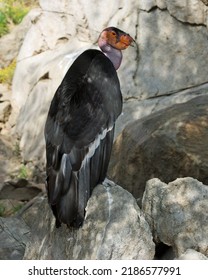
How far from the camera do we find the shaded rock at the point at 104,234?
428cm

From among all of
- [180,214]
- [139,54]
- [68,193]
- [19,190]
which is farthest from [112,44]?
[19,190]

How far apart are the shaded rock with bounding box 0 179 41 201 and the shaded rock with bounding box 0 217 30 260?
1.71m

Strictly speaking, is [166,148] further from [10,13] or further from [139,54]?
[10,13]

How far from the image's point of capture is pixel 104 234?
433 centimetres

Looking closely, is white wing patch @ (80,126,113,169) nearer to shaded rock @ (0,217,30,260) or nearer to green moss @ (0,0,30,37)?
shaded rock @ (0,217,30,260)

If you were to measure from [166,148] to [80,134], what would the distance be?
4.52ft

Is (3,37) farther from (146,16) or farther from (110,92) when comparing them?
(110,92)

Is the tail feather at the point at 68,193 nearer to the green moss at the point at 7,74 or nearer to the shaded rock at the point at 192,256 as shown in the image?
the shaded rock at the point at 192,256

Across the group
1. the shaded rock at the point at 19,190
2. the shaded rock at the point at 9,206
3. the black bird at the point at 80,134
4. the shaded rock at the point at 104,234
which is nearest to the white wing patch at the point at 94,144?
the black bird at the point at 80,134

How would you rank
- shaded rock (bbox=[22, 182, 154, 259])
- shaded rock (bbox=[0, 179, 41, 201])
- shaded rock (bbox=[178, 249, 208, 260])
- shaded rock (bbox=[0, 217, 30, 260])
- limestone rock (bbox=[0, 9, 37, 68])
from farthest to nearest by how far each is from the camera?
limestone rock (bbox=[0, 9, 37, 68])
shaded rock (bbox=[0, 179, 41, 201])
shaded rock (bbox=[0, 217, 30, 260])
shaded rock (bbox=[22, 182, 154, 259])
shaded rock (bbox=[178, 249, 208, 260])

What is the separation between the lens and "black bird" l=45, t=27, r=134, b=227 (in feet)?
14.4

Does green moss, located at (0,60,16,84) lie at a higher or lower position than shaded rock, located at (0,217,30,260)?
lower

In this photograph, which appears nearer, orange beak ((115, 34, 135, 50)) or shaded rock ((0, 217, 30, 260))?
orange beak ((115, 34, 135, 50))

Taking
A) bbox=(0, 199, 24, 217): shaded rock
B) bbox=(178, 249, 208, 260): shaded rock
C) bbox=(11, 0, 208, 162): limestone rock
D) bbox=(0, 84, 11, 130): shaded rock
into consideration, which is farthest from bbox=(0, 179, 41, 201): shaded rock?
bbox=(178, 249, 208, 260): shaded rock
